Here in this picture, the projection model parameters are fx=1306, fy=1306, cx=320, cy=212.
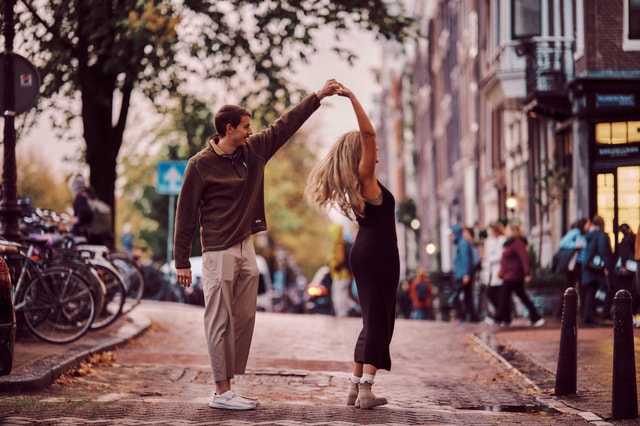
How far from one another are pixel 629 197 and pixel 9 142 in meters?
13.5

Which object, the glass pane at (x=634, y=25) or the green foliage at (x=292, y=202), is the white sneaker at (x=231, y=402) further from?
the green foliage at (x=292, y=202)

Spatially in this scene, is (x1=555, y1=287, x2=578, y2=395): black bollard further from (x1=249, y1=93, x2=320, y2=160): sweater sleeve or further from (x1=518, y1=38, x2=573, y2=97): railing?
(x1=518, y1=38, x2=573, y2=97): railing

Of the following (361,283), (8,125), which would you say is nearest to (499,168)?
(8,125)

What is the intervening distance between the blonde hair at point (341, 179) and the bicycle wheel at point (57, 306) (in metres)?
4.62

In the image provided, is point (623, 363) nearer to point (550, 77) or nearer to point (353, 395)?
point (353, 395)

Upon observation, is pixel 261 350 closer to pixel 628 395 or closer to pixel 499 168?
pixel 628 395

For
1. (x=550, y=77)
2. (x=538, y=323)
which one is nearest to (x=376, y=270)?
(x=538, y=323)

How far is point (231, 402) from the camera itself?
26.9ft

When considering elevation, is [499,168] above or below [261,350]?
above

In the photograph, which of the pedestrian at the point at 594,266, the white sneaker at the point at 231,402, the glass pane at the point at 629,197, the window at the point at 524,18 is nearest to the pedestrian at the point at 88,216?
Answer: the pedestrian at the point at 594,266

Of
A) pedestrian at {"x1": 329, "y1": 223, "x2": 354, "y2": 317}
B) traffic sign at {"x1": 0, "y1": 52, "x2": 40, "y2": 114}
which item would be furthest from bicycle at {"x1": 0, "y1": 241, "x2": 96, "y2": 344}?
pedestrian at {"x1": 329, "y1": 223, "x2": 354, "y2": 317}

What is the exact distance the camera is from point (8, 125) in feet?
39.8

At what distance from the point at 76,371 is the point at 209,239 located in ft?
10.1

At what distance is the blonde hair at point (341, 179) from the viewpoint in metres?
8.27
